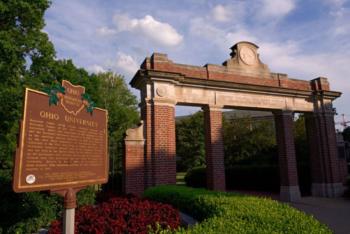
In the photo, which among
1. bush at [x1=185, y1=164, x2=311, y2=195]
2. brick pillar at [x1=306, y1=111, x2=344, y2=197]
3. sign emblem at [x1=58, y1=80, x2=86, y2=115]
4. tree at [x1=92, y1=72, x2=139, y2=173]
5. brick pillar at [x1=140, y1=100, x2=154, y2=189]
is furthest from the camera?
tree at [x1=92, y1=72, x2=139, y2=173]

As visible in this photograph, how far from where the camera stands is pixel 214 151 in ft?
38.5

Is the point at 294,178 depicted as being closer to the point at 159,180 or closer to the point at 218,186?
the point at 218,186

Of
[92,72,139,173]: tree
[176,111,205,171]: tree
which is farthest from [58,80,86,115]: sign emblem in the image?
[176,111,205,171]: tree

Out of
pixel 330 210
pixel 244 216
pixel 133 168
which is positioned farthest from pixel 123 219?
pixel 330 210

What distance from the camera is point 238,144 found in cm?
2617

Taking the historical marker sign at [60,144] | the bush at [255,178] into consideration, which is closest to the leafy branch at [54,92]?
the historical marker sign at [60,144]

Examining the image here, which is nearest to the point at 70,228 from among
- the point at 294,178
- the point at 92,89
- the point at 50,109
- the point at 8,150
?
the point at 50,109

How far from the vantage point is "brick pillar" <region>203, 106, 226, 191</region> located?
11.6 metres

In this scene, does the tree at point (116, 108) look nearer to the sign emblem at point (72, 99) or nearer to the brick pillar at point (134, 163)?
the brick pillar at point (134, 163)

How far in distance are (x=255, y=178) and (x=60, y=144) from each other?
16676mm

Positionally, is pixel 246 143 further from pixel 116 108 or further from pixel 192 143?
pixel 116 108

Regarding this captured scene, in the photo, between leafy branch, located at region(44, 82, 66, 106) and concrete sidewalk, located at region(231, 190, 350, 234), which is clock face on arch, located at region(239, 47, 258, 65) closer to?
concrete sidewalk, located at region(231, 190, 350, 234)

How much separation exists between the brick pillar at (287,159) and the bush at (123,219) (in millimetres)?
9334

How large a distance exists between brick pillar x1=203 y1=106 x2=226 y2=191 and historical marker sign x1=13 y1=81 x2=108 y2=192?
710 cm
